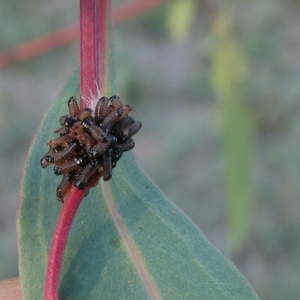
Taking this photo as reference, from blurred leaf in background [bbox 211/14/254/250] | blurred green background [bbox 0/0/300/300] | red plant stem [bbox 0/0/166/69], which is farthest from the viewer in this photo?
blurred green background [bbox 0/0/300/300]

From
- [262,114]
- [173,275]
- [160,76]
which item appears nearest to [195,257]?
[173,275]

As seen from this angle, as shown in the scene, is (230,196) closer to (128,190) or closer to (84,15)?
(128,190)

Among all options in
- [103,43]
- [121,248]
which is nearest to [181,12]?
[103,43]

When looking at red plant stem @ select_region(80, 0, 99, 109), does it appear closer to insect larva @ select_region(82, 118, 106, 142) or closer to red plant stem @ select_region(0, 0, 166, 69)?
insect larva @ select_region(82, 118, 106, 142)

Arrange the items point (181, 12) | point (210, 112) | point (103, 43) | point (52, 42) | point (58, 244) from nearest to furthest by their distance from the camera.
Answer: point (58, 244)
point (103, 43)
point (52, 42)
point (181, 12)
point (210, 112)

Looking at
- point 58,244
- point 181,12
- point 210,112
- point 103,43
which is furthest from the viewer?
point 210,112

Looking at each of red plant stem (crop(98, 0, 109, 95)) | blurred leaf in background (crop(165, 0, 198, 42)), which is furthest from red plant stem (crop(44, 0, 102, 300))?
blurred leaf in background (crop(165, 0, 198, 42))

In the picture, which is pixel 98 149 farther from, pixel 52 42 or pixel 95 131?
pixel 52 42
